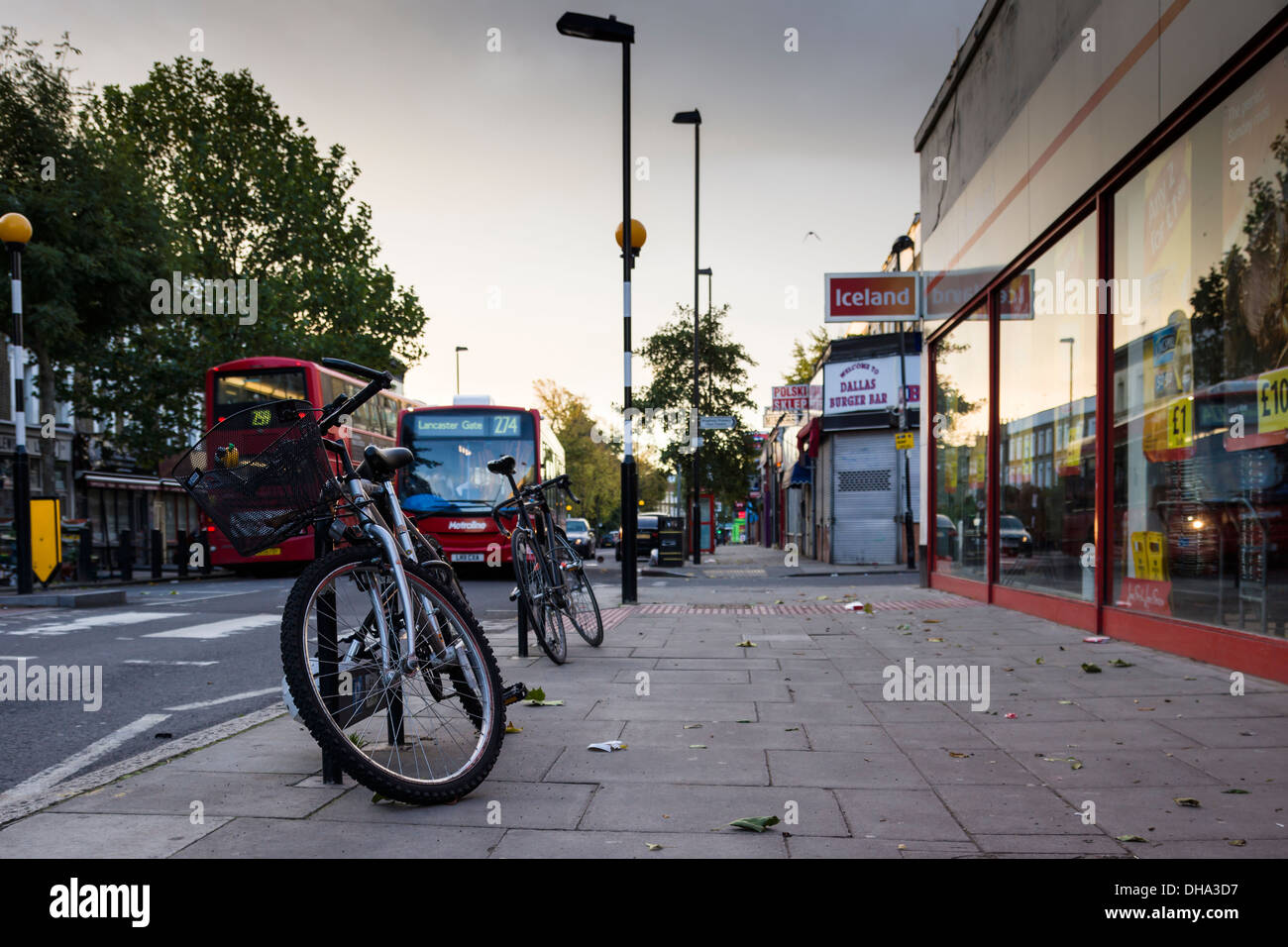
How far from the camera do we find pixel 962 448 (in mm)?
12492

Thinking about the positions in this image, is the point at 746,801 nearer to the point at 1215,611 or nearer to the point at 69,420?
the point at 1215,611

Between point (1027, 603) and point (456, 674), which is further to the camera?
point (1027, 603)

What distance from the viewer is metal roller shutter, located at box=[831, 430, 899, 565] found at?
26.0 meters

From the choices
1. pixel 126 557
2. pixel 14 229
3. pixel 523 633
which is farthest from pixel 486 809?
pixel 126 557

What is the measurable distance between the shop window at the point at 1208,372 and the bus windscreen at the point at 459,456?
12.2 meters

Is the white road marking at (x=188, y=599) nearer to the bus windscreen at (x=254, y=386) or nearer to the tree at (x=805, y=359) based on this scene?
the bus windscreen at (x=254, y=386)

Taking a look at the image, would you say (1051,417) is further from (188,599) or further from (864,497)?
(864,497)

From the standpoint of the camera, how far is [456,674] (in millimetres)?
3371

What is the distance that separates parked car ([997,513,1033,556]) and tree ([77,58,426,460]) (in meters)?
20.3

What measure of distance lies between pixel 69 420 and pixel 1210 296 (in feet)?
108

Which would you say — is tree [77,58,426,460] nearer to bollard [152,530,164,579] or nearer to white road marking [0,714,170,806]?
bollard [152,530,164,579]

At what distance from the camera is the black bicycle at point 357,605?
3.08 metres
